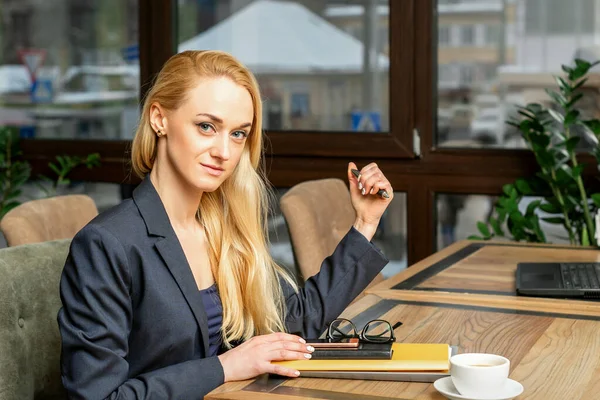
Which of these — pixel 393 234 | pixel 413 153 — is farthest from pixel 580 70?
pixel 393 234

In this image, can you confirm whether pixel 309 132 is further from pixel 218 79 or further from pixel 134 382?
pixel 134 382

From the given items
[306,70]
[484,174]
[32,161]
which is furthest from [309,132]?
[32,161]

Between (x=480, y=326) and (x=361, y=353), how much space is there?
1.49ft

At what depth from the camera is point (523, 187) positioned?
3.72 m

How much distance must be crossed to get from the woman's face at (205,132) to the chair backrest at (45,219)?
600 millimetres

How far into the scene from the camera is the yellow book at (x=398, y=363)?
160 centimetres

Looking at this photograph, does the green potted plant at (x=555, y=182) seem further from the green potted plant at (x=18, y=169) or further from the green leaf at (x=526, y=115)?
the green potted plant at (x=18, y=169)

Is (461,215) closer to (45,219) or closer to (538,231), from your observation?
(538,231)

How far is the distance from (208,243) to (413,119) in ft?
7.48

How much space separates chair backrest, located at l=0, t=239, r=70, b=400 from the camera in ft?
5.76

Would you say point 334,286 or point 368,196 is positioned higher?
point 368,196

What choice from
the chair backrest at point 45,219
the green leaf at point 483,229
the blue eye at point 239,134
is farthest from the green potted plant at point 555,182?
the blue eye at point 239,134

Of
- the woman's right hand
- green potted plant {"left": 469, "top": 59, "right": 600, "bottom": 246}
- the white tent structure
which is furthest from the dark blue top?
the white tent structure

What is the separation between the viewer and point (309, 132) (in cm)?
422
